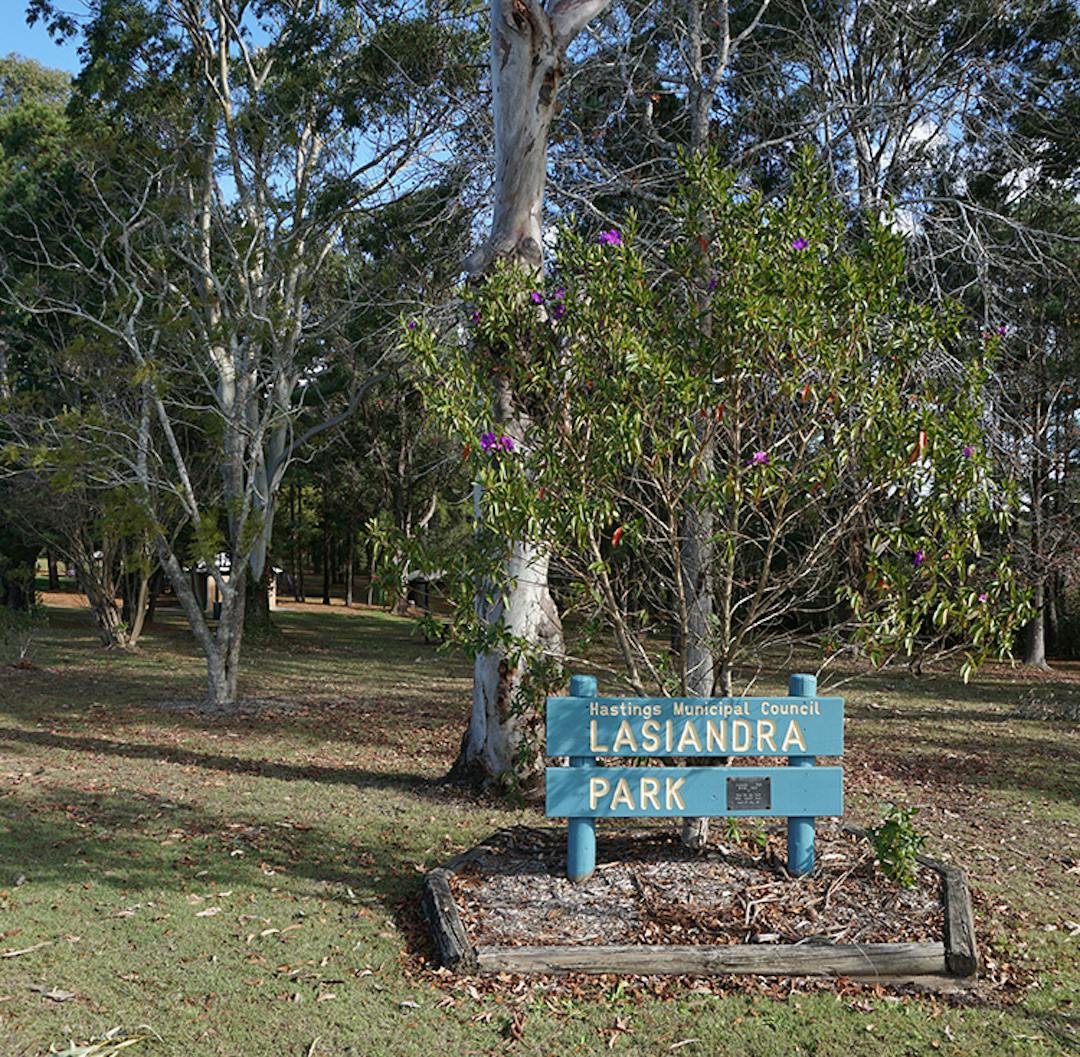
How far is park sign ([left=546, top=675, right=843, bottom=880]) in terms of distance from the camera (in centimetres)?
549

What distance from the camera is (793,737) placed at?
5.62 m

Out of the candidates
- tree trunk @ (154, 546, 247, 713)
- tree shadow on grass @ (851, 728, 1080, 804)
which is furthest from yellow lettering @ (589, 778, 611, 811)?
tree trunk @ (154, 546, 247, 713)

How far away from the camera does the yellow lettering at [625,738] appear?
216 inches

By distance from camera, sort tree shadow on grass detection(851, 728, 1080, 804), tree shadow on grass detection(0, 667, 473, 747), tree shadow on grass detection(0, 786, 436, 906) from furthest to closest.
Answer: tree shadow on grass detection(0, 667, 473, 747) < tree shadow on grass detection(851, 728, 1080, 804) < tree shadow on grass detection(0, 786, 436, 906)

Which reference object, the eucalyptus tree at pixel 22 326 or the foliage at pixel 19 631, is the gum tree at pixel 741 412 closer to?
the eucalyptus tree at pixel 22 326

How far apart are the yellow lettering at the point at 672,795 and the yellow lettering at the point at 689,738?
0.56 ft

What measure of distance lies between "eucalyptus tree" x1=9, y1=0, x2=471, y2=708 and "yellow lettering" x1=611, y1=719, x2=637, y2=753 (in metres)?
8.58

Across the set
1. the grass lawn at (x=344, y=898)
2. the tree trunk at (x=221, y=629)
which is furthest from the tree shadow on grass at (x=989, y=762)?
the tree trunk at (x=221, y=629)

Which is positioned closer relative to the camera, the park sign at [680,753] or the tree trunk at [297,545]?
the park sign at [680,753]

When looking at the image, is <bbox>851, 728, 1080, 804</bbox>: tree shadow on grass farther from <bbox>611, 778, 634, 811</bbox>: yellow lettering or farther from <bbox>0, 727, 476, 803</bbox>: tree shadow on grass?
<bbox>611, 778, 634, 811</bbox>: yellow lettering

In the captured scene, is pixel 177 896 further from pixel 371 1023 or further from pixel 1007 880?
pixel 1007 880

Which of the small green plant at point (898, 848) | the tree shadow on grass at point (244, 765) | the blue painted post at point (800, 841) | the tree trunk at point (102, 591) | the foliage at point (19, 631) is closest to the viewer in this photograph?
the small green plant at point (898, 848)

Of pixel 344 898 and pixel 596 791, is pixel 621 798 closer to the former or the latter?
pixel 596 791

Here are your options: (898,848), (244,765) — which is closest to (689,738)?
(898,848)
